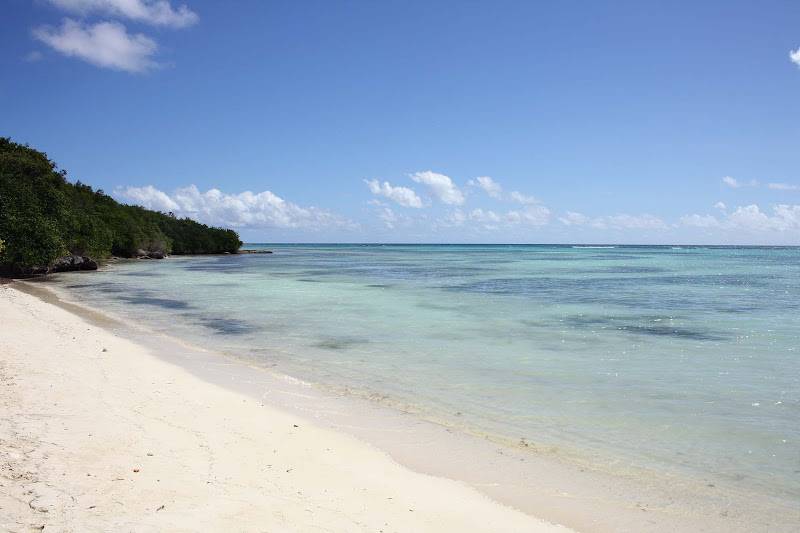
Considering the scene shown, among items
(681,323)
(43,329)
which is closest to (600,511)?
(43,329)

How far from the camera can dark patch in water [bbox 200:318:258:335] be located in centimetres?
1386

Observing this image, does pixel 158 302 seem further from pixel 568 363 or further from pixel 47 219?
pixel 568 363

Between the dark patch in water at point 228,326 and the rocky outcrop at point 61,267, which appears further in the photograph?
the rocky outcrop at point 61,267

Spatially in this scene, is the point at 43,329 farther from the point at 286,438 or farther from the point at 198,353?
the point at 286,438

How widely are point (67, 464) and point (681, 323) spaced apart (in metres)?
16.1

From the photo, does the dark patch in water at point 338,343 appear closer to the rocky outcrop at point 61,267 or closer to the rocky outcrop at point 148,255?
the rocky outcrop at point 61,267

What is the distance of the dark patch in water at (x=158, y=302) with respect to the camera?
757 inches

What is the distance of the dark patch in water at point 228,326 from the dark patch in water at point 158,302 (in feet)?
12.9

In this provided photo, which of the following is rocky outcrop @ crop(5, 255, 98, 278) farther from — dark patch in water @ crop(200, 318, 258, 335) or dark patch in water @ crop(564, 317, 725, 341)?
dark patch in water @ crop(564, 317, 725, 341)

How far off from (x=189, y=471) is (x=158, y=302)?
17.8 metres

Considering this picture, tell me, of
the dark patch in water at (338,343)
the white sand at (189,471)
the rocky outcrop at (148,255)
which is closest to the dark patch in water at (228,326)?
the dark patch in water at (338,343)

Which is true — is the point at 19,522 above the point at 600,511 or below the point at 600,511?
above

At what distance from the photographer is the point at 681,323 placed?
15.4 metres

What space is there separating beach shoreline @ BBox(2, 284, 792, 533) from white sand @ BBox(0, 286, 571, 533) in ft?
0.24
